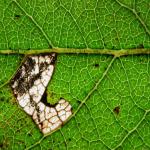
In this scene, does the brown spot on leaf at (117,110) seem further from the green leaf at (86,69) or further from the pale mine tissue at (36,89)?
the pale mine tissue at (36,89)

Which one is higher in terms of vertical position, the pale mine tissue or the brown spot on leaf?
the pale mine tissue

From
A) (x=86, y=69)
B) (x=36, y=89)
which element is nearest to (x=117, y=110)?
(x=86, y=69)

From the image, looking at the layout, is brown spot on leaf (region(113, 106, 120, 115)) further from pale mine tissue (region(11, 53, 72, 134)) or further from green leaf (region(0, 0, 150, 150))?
pale mine tissue (region(11, 53, 72, 134))

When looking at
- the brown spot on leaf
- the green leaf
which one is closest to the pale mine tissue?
the green leaf

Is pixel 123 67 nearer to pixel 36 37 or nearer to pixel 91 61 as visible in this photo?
pixel 91 61

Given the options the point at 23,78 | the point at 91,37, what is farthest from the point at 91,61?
the point at 23,78

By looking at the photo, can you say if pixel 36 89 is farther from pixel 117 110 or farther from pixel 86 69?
pixel 117 110
